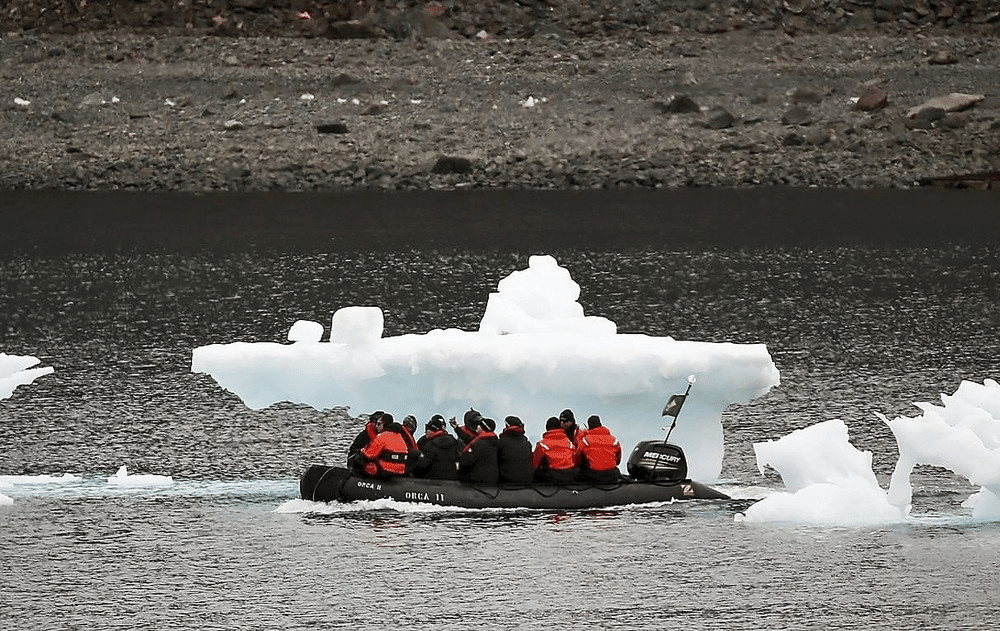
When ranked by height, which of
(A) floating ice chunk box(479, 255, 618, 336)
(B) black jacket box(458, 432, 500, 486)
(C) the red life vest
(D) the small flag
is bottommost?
(B) black jacket box(458, 432, 500, 486)

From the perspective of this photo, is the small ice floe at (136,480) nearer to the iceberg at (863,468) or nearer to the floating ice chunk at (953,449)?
the iceberg at (863,468)

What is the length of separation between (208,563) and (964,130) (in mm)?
45784

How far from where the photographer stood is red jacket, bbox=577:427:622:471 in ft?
78.5

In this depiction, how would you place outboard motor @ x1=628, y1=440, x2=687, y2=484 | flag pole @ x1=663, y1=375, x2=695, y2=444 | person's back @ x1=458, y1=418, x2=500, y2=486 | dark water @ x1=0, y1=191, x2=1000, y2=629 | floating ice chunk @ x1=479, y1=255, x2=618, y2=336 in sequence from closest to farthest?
dark water @ x1=0, y1=191, x2=1000, y2=629
person's back @ x1=458, y1=418, x2=500, y2=486
outboard motor @ x1=628, y1=440, x2=687, y2=484
flag pole @ x1=663, y1=375, x2=695, y2=444
floating ice chunk @ x1=479, y1=255, x2=618, y2=336

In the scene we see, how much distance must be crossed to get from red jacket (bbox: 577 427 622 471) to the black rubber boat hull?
30 cm

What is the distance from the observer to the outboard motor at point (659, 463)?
2419cm

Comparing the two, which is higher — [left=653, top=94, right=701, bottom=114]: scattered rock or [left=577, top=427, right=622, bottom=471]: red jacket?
[left=653, top=94, right=701, bottom=114]: scattered rock

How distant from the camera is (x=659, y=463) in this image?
24188 millimetres

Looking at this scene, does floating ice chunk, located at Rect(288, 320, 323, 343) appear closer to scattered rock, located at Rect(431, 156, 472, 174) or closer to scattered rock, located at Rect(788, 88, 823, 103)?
scattered rock, located at Rect(431, 156, 472, 174)

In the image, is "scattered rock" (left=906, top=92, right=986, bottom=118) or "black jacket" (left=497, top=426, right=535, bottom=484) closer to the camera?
"black jacket" (left=497, top=426, right=535, bottom=484)

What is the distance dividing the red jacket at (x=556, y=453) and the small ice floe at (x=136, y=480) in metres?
5.85

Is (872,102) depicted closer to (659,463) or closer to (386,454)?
(659,463)

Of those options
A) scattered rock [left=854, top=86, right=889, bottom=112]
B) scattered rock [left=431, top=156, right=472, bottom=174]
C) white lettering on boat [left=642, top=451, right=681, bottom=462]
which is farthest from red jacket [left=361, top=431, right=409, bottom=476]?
scattered rock [left=854, top=86, right=889, bottom=112]

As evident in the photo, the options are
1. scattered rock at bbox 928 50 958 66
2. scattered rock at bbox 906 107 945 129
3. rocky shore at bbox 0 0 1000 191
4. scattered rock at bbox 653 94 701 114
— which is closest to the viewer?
rocky shore at bbox 0 0 1000 191
